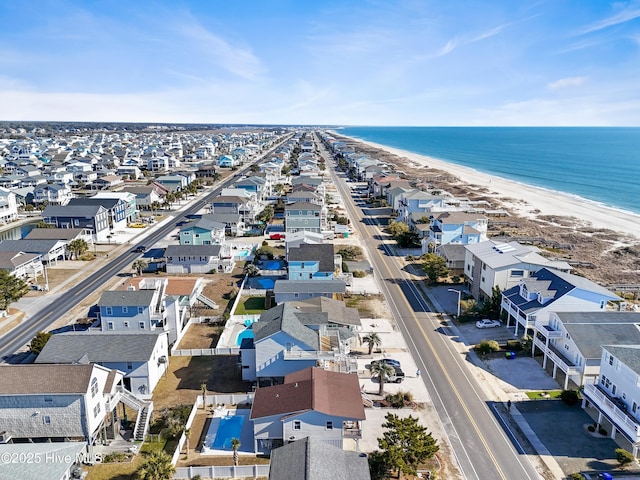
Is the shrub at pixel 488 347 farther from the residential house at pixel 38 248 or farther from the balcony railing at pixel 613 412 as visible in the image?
the residential house at pixel 38 248

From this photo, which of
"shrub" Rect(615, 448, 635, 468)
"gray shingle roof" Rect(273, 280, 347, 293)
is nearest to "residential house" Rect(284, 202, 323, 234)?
"gray shingle roof" Rect(273, 280, 347, 293)

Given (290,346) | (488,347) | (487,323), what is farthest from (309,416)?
(487,323)

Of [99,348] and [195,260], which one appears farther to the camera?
[195,260]

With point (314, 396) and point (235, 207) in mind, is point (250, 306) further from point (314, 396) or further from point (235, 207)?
point (235, 207)

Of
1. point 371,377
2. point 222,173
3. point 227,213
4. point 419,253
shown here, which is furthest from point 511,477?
point 222,173

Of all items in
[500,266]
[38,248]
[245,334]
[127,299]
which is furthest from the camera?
[38,248]

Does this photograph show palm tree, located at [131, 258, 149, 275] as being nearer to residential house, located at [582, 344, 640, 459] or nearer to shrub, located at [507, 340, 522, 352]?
shrub, located at [507, 340, 522, 352]

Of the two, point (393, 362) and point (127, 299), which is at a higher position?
point (127, 299)

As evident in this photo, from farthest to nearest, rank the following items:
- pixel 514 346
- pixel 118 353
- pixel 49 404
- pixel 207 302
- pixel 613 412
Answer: pixel 207 302, pixel 514 346, pixel 118 353, pixel 613 412, pixel 49 404
